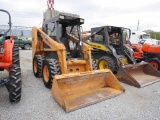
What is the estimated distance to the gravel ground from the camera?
3092mm

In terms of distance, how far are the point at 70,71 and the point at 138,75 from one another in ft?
8.82

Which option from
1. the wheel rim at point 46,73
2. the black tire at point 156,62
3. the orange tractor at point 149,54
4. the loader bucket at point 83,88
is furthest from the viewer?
the orange tractor at point 149,54

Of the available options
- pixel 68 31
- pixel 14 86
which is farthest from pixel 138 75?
pixel 14 86

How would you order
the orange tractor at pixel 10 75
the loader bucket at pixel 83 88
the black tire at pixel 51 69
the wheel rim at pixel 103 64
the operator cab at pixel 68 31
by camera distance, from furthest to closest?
the wheel rim at pixel 103 64, the operator cab at pixel 68 31, the black tire at pixel 51 69, the loader bucket at pixel 83 88, the orange tractor at pixel 10 75

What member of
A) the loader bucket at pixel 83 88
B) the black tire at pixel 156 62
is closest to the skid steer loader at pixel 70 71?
the loader bucket at pixel 83 88

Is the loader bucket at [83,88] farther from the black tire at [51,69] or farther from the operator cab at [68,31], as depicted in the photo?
the operator cab at [68,31]

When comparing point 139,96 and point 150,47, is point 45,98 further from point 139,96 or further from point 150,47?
point 150,47

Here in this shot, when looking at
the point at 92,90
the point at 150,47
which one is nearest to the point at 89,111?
the point at 92,90

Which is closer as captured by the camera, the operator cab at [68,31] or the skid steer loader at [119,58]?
the operator cab at [68,31]

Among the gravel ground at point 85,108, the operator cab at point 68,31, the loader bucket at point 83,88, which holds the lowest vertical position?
the gravel ground at point 85,108

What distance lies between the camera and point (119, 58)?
20.4 feet

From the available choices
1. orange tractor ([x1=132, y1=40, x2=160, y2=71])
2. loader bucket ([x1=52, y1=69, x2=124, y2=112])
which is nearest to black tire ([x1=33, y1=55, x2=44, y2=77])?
loader bucket ([x1=52, y1=69, x2=124, y2=112])

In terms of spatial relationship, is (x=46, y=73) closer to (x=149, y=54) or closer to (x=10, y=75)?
(x=10, y=75)

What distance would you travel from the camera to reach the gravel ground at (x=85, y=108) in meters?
3.09
